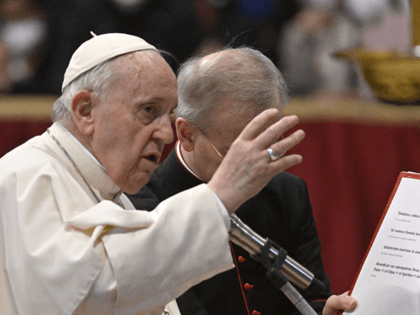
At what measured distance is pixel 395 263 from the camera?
5.71ft

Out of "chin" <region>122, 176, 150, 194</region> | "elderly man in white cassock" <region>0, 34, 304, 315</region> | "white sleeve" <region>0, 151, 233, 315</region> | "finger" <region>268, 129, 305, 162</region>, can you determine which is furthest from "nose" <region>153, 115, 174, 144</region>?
"finger" <region>268, 129, 305, 162</region>

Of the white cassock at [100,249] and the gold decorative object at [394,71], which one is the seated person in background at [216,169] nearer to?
the white cassock at [100,249]

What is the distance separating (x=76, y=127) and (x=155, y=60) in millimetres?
281

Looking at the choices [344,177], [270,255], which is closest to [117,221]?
[270,255]

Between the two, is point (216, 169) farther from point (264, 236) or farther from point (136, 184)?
point (136, 184)

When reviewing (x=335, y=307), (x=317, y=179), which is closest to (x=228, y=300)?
(x=335, y=307)

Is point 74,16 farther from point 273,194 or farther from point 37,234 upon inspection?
point 37,234

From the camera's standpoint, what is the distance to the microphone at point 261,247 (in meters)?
1.30

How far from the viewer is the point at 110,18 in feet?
16.0

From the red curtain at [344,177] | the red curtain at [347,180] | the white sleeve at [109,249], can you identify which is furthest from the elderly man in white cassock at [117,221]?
the red curtain at [347,180]

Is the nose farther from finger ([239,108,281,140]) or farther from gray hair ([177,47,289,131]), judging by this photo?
gray hair ([177,47,289,131])

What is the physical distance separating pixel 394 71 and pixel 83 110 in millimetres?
2142

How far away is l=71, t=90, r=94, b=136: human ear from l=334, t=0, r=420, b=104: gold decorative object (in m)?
2.12

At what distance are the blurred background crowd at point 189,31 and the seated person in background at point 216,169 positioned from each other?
229cm
